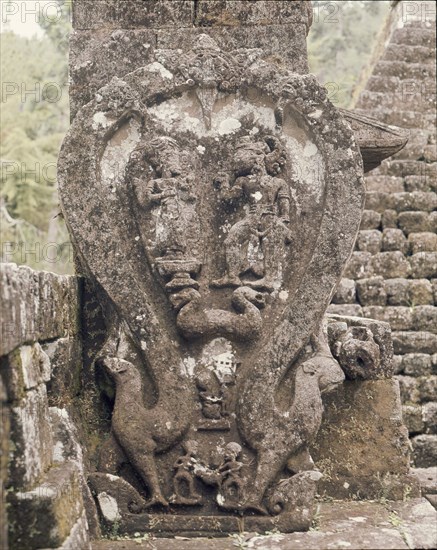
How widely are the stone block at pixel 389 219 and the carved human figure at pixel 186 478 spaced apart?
23.9 ft

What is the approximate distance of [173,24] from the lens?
5.88 metres

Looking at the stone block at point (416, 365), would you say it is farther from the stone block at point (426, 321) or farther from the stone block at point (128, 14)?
the stone block at point (128, 14)

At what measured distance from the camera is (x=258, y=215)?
530 cm

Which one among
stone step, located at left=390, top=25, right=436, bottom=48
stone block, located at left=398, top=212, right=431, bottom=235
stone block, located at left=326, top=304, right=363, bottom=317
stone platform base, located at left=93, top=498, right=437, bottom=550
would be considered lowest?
stone platform base, located at left=93, top=498, right=437, bottom=550

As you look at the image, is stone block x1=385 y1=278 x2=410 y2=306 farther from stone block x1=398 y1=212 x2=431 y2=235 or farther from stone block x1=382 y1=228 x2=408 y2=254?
stone block x1=398 y1=212 x2=431 y2=235

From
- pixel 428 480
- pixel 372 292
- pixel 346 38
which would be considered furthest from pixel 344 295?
pixel 346 38

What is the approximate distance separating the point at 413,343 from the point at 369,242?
1.47 m

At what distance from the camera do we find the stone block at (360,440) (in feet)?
17.5

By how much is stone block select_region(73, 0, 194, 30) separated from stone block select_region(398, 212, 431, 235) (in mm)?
6462

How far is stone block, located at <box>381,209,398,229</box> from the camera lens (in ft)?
38.7

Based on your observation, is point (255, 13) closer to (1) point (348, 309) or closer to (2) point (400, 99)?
(1) point (348, 309)

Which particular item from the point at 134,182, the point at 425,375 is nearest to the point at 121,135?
the point at 134,182

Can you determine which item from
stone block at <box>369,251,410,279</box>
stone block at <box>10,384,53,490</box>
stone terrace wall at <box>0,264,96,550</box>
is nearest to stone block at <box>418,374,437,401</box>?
stone block at <box>369,251,410,279</box>

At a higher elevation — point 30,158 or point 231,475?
point 30,158
